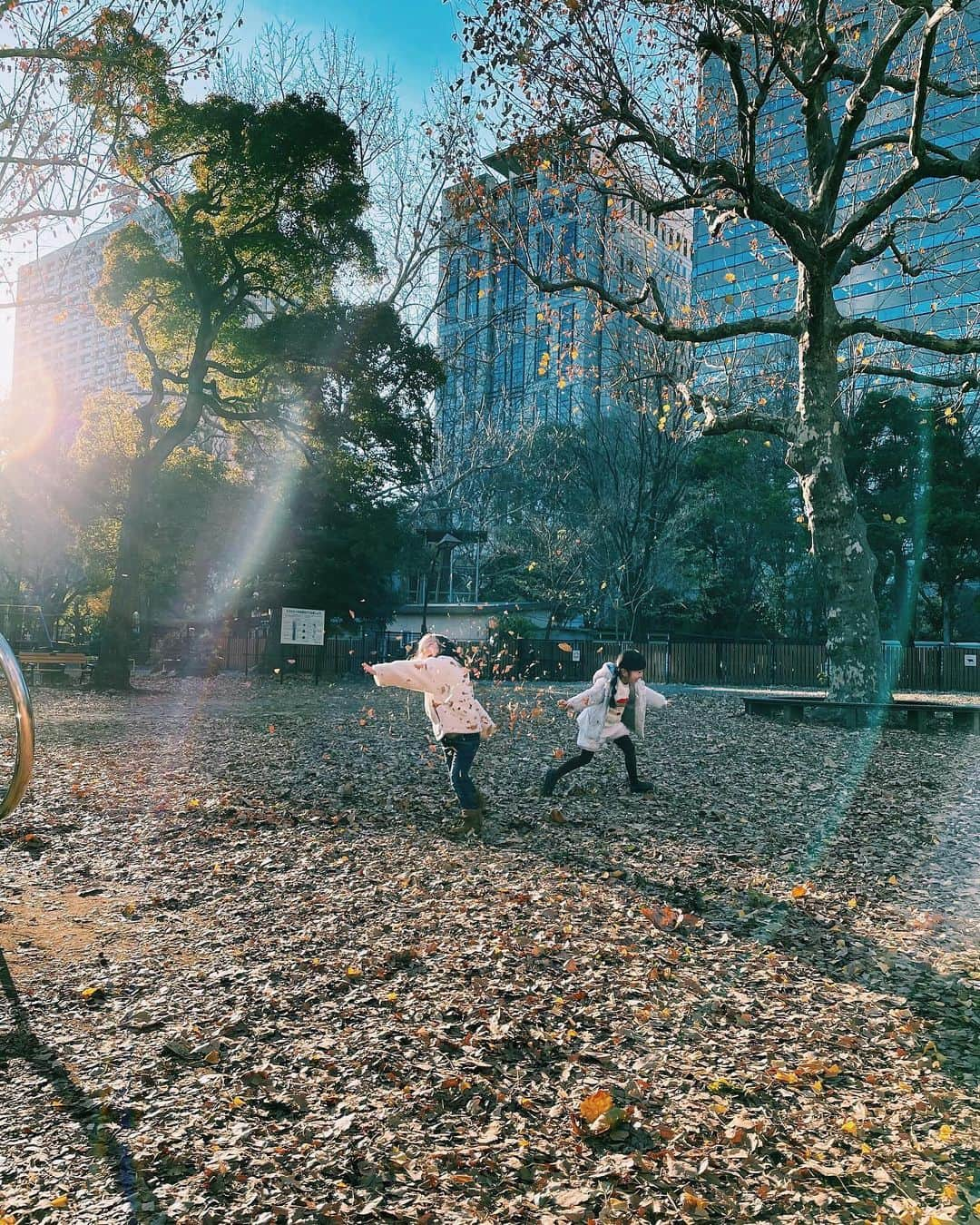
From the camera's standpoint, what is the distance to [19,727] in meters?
3.57

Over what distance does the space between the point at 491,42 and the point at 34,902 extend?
10.7 meters

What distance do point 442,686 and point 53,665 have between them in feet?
51.3

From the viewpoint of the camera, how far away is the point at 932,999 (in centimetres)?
346

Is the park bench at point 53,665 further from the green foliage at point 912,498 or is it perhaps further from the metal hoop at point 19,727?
the green foliage at point 912,498

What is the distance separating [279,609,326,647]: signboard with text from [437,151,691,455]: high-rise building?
7.31 m

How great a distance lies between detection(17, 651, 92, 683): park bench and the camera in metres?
18.3

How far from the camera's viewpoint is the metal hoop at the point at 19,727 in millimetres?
3575

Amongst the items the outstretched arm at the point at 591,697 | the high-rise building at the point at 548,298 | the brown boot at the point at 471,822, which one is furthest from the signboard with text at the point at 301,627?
the brown boot at the point at 471,822

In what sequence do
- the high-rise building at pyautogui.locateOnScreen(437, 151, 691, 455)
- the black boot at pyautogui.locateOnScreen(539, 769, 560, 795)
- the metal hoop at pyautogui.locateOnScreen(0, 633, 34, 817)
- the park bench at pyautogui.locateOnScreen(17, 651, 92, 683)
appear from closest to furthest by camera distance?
the metal hoop at pyautogui.locateOnScreen(0, 633, 34, 817) < the black boot at pyautogui.locateOnScreen(539, 769, 560, 795) < the high-rise building at pyautogui.locateOnScreen(437, 151, 691, 455) < the park bench at pyautogui.locateOnScreen(17, 651, 92, 683)

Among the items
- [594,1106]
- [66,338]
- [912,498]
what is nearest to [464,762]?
[594,1106]

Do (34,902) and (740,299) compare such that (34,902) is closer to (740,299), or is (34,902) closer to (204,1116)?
(204,1116)

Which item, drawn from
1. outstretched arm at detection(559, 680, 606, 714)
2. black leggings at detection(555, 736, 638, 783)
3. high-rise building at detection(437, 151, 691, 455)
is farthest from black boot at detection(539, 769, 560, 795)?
high-rise building at detection(437, 151, 691, 455)

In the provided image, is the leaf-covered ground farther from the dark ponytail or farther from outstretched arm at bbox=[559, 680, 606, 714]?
the dark ponytail

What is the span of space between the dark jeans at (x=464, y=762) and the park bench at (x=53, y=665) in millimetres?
14918
